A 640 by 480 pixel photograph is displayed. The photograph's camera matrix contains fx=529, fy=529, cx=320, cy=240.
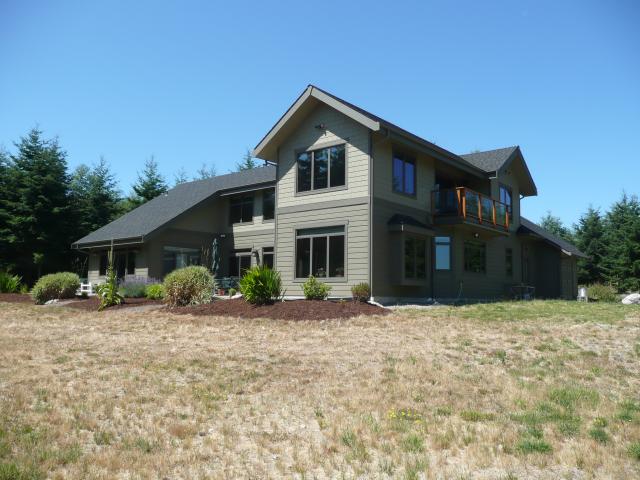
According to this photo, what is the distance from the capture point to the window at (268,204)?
24.1m

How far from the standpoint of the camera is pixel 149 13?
601 inches

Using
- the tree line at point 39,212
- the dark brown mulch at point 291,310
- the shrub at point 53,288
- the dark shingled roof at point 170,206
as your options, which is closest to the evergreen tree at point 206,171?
the tree line at point 39,212

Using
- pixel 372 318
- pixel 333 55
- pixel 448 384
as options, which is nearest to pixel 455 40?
pixel 333 55

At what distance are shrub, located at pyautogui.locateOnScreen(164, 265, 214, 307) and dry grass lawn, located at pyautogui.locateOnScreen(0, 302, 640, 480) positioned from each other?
539 centimetres

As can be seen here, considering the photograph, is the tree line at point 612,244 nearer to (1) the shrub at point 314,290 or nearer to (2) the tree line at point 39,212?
(1) the shrub at point 314,290

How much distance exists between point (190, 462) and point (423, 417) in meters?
2.61

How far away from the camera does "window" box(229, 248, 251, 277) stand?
24938 mm

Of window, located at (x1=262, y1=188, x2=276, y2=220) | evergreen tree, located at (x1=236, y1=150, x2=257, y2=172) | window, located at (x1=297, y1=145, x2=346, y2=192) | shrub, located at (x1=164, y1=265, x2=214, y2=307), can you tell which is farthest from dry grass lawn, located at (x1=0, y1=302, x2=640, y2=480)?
evergreen tree, located at (x1=236, y1=150, x2=257, y2=172)

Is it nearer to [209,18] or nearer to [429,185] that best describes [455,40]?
[429,185]

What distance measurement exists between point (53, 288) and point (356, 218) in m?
12.9

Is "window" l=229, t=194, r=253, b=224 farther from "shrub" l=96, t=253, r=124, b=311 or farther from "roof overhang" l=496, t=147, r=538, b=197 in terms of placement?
"roof overhang" l=496, t=147, r=538, b=197

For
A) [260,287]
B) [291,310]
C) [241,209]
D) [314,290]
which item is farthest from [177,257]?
[291,310]

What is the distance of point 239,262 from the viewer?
25.3 m

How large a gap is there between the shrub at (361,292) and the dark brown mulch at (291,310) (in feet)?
3.57
